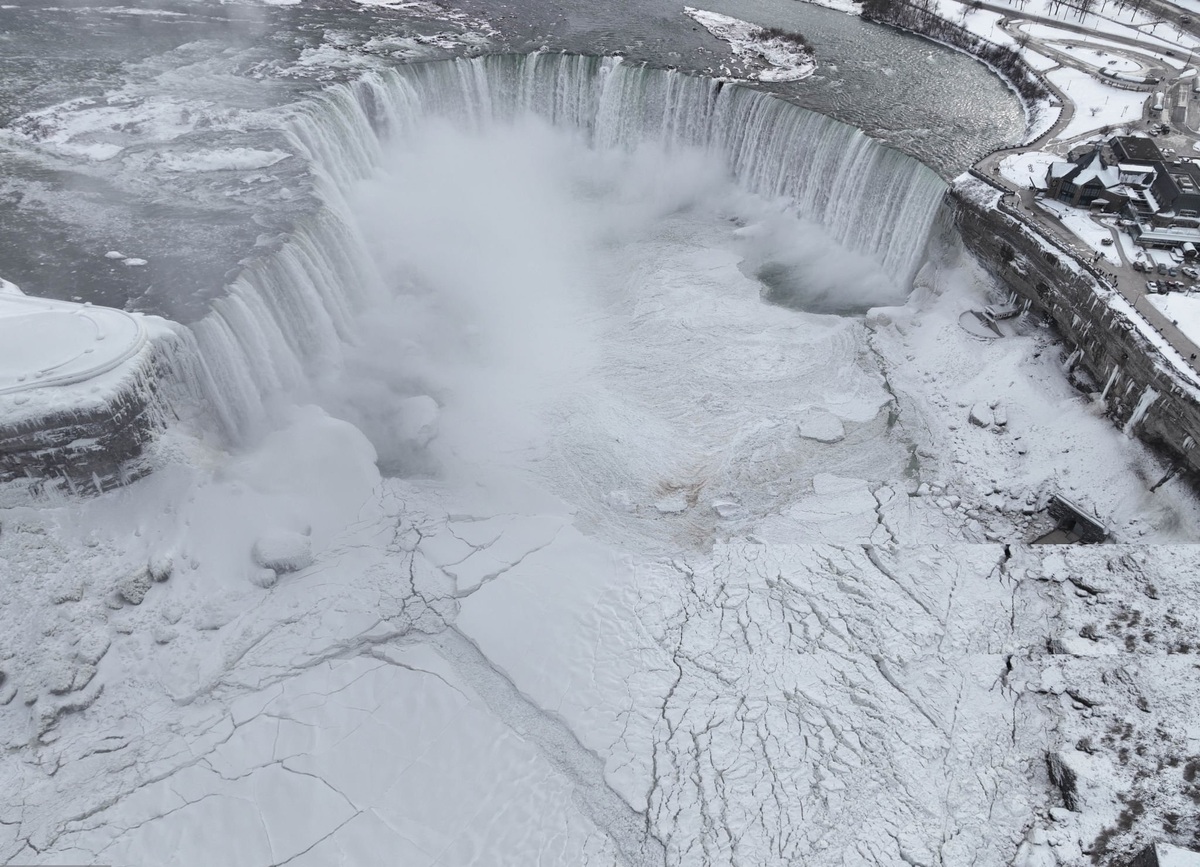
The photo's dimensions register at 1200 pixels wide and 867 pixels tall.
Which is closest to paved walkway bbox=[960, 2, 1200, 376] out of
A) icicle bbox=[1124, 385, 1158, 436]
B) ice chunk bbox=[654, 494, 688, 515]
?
icicle bbox=[1124, 385, 1158, 436]

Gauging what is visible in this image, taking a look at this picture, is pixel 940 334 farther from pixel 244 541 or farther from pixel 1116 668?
pixel 244 541

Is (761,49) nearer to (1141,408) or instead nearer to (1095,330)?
(1095,330)

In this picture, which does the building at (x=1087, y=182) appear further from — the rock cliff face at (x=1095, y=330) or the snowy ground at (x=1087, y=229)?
the rock cliff face at (x=1095, y=330)

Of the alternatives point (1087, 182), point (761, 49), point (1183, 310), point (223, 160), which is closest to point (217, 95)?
point (223, 160)

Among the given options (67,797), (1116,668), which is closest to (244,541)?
(67,797)

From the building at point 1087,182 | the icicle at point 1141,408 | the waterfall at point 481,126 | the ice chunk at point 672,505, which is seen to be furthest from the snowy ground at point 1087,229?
the ice chunk at point 672,505
